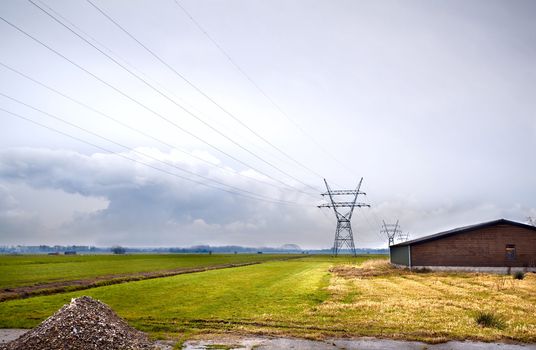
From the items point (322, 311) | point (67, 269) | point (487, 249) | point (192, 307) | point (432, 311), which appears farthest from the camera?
point (67, 269)

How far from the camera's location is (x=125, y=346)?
14.9 m

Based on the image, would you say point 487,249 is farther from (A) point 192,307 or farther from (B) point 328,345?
(B) point 328,345

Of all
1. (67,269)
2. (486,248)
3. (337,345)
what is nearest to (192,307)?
(337,345)

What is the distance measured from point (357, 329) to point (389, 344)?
2654mm

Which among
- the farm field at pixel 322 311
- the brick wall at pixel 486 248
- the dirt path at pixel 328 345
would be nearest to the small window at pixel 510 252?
the brick wall at pixel 486 248

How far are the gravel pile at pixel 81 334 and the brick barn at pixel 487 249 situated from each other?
4862cm

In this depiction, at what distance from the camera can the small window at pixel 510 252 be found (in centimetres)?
→ 5472

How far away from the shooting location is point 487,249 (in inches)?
2174

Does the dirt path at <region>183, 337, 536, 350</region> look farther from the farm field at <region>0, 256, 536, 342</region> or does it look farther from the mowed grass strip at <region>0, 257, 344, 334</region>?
the mowed grass strip at <region>0, 257, 344, 334</region>

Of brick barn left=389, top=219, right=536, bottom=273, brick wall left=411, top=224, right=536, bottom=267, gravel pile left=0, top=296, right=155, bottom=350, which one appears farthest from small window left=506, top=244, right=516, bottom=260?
gravel pile left=0, top=296, right=155, bottom=350

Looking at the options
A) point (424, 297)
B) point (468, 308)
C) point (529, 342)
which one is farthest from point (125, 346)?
point (424, 297)

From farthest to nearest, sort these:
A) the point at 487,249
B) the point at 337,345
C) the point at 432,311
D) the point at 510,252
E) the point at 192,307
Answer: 1. the point at 487,249
2. the point at 510,252
3. the point at 192,307
4. the point at 432,311
5. the point at 337,345

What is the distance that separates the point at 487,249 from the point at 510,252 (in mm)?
2768

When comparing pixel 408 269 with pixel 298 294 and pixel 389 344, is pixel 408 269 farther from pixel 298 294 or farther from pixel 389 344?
pixel 389 344
